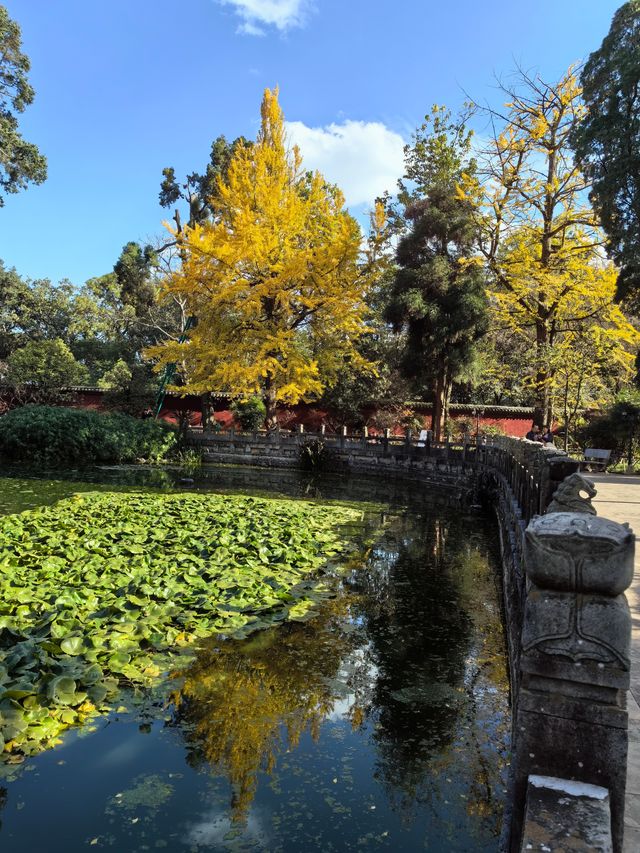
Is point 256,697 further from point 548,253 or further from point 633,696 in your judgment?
point 548,253

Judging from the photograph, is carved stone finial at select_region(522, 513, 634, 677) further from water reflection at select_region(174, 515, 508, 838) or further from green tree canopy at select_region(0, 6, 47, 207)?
green tree canopy at select_region(0, 6, 47, 207)

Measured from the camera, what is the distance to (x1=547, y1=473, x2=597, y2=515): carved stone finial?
287 cm

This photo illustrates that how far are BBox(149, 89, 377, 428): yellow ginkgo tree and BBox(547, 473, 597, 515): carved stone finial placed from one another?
59.9 ft

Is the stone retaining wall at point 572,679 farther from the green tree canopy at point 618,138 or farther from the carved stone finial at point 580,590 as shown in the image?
the green tree canopy at point 618,138

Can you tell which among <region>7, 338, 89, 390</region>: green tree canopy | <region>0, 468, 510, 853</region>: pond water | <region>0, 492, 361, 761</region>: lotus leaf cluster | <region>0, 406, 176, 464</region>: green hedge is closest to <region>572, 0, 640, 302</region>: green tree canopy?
<region>0, 492, 361, 761</region>: lotus leaf cluster

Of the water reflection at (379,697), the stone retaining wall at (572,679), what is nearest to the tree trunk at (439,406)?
the water reflection at (379,697)

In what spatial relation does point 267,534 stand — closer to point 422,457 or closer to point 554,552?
point 554,552

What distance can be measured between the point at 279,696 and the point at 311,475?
1673 cm

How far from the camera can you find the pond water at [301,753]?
3.04 m

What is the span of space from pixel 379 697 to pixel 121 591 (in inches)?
107

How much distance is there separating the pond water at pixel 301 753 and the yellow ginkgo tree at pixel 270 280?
52.0ft

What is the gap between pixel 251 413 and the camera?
28.6m

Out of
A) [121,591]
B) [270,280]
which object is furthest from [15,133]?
[121,591]

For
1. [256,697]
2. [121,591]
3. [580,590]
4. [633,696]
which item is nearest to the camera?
[580,590]
